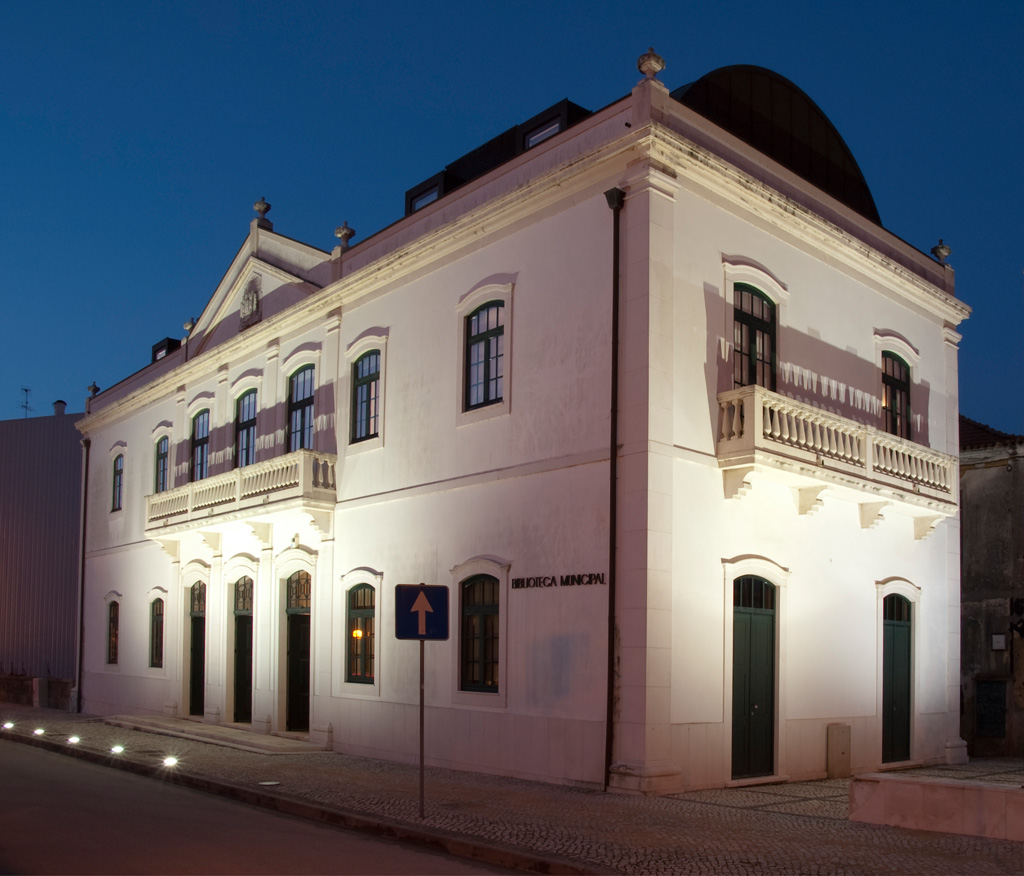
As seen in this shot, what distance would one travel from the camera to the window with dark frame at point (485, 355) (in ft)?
54.3

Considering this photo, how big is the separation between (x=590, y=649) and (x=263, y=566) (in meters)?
9.77

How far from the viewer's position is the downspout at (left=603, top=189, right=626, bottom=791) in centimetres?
1358

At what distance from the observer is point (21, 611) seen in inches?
1389

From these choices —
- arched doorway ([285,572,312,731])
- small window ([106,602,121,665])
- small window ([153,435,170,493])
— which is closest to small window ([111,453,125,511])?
small window ([153,435,170,493])

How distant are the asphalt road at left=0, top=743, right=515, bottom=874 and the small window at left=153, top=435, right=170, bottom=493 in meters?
13.4

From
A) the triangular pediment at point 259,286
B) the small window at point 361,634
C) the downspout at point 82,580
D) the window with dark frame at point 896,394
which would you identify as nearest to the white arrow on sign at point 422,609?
the small window at point 361,634

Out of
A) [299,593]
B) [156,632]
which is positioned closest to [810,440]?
[299,593]

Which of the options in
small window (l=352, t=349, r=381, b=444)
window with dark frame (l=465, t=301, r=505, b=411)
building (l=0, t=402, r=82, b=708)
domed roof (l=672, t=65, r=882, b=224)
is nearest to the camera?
window with dark frame (l=465, t=301, r=505, b=411)

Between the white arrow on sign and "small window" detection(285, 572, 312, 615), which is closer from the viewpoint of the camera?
the white arrow on sign

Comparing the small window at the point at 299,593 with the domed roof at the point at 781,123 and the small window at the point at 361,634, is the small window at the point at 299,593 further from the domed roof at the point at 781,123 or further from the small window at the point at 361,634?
the domed roof at the point at 781,123

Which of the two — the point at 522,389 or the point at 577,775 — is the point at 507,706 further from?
the point at 522,389

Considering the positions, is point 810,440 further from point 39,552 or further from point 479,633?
point 39,552

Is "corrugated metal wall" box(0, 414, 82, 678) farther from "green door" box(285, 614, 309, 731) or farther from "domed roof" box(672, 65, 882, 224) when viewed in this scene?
"domed roof" box(672, 65, 882, 224)

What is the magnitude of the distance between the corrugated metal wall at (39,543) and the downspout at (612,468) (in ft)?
77.3
